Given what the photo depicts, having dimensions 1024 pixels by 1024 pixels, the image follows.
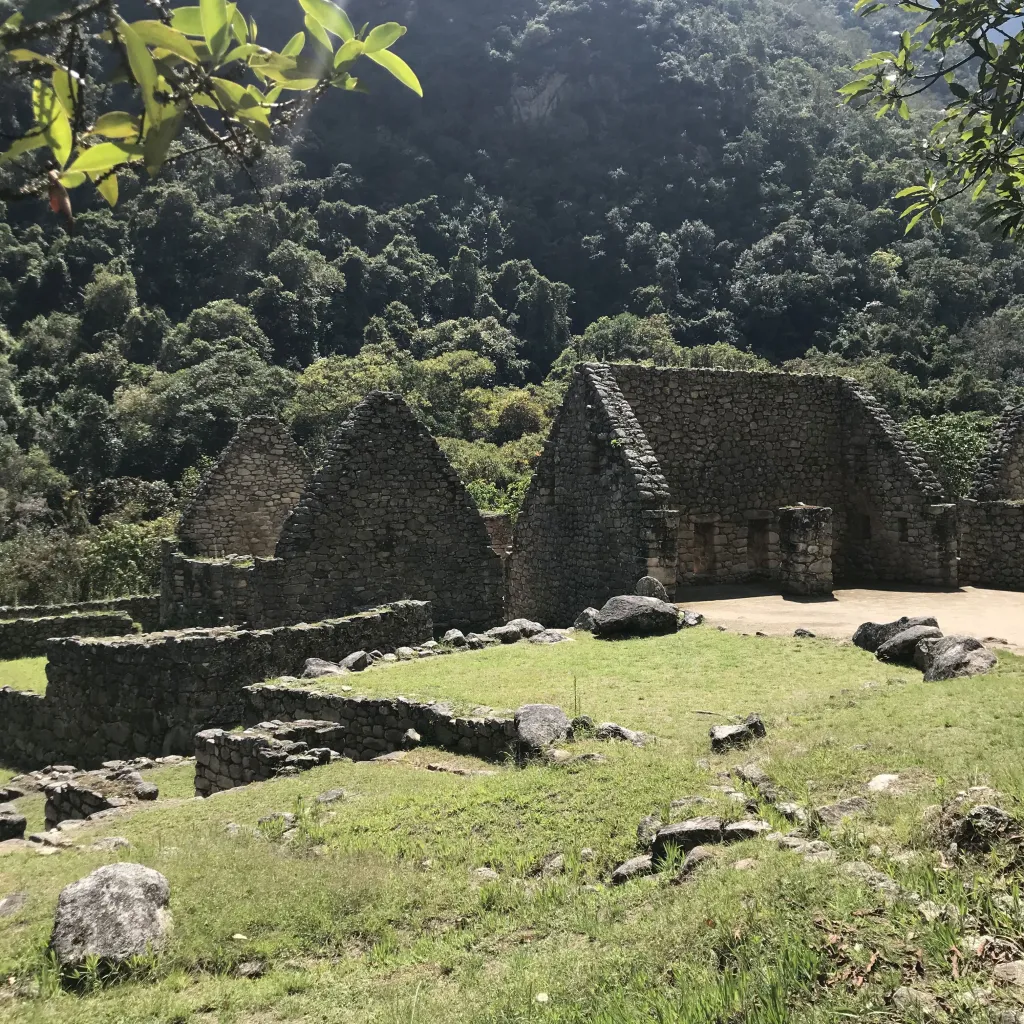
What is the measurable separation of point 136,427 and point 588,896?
47905 mm

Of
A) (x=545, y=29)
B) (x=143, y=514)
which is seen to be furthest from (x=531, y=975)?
(x=545, y=29)

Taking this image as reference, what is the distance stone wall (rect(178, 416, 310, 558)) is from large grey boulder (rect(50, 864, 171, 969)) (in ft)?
46.4

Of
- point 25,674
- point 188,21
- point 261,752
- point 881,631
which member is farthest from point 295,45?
point 25,674

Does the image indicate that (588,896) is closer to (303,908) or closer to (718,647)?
(303,908)

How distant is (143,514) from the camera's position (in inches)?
1331

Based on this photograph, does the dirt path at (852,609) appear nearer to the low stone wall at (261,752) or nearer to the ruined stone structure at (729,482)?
the ruined stone structure at (729,482)

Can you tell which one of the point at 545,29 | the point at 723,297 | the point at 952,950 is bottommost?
the point at 952,950

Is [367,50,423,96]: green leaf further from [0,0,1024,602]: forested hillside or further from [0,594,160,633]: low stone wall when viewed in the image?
[0,0,1024,602]: forested hillside

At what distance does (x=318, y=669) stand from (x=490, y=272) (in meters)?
75.5

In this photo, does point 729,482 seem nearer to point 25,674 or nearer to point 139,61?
point 25,674

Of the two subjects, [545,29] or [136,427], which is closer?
[136,427]

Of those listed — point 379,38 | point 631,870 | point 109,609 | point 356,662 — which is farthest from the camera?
point 109,609

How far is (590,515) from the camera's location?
1415cm

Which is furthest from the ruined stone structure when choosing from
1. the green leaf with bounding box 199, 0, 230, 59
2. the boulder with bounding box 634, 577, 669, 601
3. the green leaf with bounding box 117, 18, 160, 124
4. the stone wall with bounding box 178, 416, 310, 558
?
the green leaf with bounding box 117, 18, 160, 124
